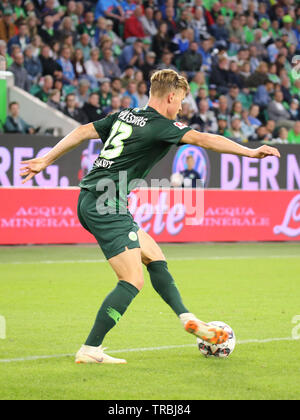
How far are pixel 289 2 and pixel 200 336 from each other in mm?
21198

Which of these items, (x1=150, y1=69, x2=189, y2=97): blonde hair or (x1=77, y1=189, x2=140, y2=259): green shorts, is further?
(x1=150, y1=69, x2=189, y2=97): blonde hair

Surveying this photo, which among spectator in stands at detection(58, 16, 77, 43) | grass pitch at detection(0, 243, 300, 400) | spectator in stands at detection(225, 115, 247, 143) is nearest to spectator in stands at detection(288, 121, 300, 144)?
spectator in stands at detection(225, 115, 247, 143)

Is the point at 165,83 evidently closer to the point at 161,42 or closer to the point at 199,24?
the point at 161,42

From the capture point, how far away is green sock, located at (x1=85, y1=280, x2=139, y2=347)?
19.3 ft

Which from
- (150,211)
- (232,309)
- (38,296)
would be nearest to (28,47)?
(150,211)

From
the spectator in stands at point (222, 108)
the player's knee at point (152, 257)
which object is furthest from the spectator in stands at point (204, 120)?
the player's knee at point (152, 257)

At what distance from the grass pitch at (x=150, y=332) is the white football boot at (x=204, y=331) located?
0.69ft

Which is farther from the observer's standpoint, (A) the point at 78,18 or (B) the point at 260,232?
(A) the point at 78,18

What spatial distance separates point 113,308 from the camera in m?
5.88

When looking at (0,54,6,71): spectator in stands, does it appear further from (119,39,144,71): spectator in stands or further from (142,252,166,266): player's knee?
(142,252,166,266): player's knee

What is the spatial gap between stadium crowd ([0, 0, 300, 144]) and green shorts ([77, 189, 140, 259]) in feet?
35.6

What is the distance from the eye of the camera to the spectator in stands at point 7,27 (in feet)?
59.7

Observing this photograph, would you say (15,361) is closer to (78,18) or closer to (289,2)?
(78,18)

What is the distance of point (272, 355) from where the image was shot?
6.43 m
